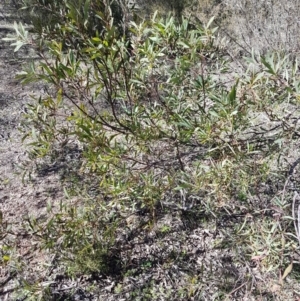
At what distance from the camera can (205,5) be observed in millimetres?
4422

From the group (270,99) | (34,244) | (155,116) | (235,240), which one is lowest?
(34,244)

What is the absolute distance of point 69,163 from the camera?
2.92 m

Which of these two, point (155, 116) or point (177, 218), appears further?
point (177, 218)

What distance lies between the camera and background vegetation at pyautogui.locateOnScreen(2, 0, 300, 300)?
1465 millimetres

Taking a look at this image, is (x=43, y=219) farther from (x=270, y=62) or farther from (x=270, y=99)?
(x=270, y=62)

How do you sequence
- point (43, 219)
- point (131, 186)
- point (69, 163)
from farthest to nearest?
1. point (69, 163)
2. point (43, 219)
3. point (131, 186)

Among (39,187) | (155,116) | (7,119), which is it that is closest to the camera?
(155,116)

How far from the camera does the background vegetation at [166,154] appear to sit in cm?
146

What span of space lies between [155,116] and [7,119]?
87.3 inches

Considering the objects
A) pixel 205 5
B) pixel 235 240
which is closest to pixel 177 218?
pixel 235 240

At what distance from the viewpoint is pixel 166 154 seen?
2508 mm

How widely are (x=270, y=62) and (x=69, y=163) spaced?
76.9 inches

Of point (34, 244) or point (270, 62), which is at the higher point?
point (270, 62)

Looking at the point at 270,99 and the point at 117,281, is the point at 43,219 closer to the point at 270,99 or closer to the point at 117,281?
the point at 117,281
